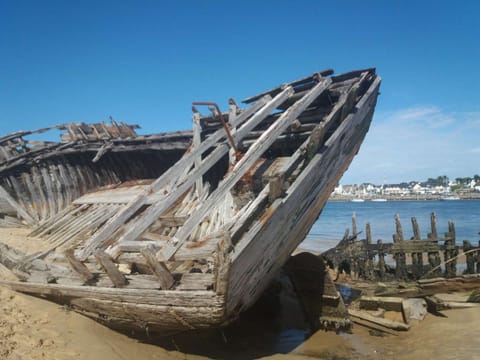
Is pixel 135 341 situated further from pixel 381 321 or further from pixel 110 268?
pixel 381 321

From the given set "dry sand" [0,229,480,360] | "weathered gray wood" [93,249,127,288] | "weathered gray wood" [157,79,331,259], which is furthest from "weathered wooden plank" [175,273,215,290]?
"dry sand" [0,229,480,360]

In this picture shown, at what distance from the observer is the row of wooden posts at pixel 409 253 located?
1296 centimetres

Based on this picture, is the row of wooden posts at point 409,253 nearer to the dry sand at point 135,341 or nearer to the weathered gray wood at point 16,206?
the dry sand at point 135,341

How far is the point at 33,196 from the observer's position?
1170 cm

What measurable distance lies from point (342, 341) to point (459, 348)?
2.06m

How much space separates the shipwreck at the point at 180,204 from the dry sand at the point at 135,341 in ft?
0.80

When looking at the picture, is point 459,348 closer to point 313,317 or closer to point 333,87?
point 313,317

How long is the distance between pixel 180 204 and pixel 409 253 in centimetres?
1032

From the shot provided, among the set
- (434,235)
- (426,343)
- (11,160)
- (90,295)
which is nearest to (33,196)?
(11,160)

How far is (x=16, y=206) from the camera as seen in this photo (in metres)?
11.2

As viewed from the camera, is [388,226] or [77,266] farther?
[388,226]

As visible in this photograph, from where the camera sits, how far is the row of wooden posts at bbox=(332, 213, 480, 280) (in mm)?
12961

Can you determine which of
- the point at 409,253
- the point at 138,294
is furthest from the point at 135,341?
the point at 409,253

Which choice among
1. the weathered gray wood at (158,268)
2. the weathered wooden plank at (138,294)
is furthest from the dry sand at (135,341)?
the weathered gray wood at (158,268)
